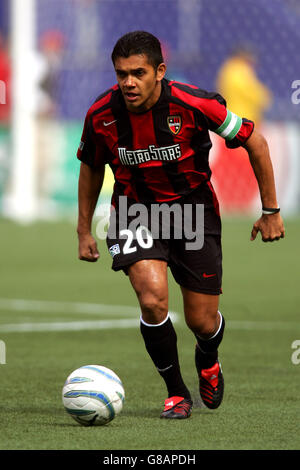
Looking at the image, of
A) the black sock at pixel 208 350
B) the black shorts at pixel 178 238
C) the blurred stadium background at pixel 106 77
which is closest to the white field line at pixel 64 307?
the black sock at pixel 208 350

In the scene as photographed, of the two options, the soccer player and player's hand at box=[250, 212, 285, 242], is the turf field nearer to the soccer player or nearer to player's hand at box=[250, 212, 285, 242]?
the soccer player

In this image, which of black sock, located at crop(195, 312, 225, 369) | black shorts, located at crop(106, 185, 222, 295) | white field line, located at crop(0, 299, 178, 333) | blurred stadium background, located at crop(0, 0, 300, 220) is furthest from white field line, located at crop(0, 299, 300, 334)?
blurred stadium background, located at crop(0, 0, 300, 220)

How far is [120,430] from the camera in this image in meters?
5.04

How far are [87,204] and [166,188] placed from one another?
1.53ft

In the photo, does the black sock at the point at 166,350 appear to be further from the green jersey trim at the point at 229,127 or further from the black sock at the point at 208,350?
the green jersey trim at the point at 229,127

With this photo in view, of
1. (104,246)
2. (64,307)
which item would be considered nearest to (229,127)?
(64,307)

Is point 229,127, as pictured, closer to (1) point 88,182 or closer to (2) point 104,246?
(1) point 88,182

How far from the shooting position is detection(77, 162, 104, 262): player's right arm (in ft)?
19.1

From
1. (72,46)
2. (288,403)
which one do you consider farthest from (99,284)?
(72,46)

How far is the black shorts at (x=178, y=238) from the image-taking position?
5.59 metres

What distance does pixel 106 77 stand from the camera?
2150cm

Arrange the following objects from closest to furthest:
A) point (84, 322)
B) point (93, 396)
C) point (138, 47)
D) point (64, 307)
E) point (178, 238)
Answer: point (93, 396)
point (138, 47)
point (178, 238)
point (84, 322)
point (64, 307)

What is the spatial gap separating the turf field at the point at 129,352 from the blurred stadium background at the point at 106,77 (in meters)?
3.04
